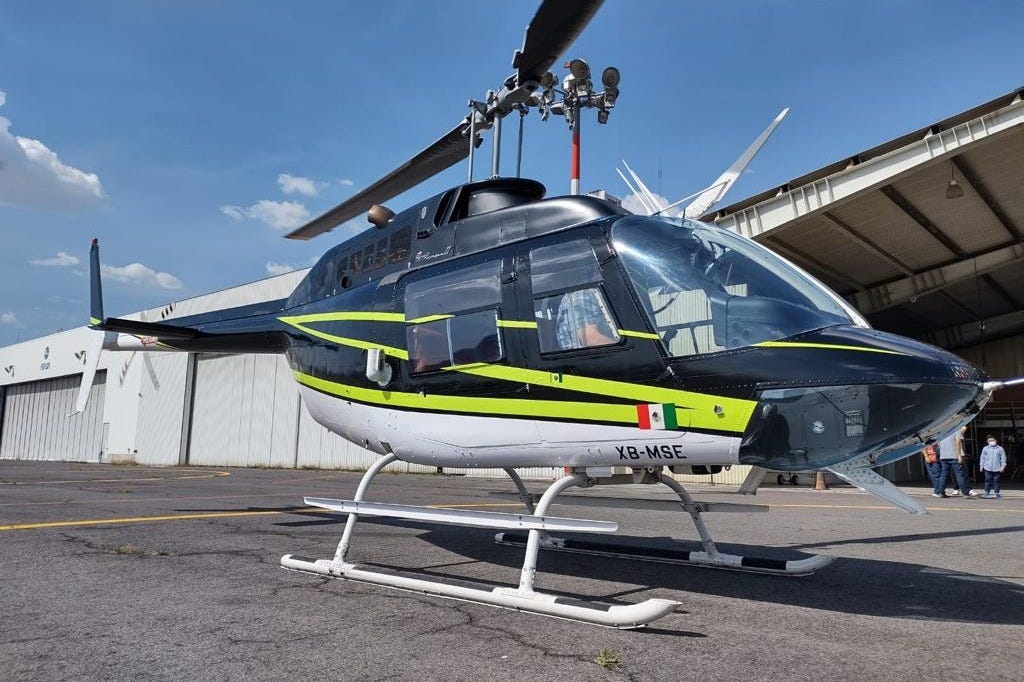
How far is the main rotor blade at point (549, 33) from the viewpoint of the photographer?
5.97 metres

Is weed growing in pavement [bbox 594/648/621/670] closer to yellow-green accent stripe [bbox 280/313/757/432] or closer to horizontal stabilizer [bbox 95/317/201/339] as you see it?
yellow-green accent stripe [bbox 280/313/757/432]

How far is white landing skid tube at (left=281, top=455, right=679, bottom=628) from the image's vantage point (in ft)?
13.5

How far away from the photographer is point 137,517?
31.0ft

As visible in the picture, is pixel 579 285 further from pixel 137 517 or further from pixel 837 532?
pixel 137 517

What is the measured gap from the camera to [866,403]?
4.05 metres

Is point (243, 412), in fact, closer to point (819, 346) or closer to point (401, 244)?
point (401, 244)

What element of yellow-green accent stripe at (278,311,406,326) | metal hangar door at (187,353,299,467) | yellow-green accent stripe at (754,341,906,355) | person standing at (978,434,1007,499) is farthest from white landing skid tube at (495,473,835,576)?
metal hangar door at (187,353,299,467)

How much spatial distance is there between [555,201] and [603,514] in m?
8.11

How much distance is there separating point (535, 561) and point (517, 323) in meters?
1.79

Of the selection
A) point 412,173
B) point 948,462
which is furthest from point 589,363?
point 948,462

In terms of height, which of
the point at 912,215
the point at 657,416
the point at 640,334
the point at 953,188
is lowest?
the point at 657,416

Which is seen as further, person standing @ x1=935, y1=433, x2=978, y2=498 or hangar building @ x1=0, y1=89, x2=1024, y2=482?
hangar building @ x1=0, y1=89, x2=1024, y2=482

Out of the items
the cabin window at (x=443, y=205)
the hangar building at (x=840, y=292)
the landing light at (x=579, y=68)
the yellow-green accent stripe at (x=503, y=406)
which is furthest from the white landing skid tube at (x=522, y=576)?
the hangar building at (x=840, y=292)

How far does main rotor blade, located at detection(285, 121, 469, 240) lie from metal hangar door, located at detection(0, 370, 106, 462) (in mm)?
45305
